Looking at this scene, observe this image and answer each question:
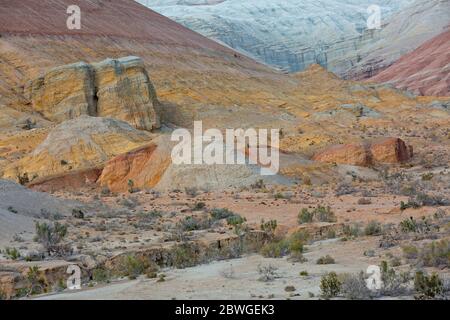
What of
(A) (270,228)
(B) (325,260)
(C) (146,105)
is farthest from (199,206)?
(C) (146,105)

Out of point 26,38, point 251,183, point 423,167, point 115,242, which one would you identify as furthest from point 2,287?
point 26,38

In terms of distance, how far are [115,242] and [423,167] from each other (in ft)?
63.1

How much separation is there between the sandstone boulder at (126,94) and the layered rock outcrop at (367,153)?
14.8 m

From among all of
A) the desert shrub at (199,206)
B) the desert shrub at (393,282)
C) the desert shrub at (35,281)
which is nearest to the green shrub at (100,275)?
the desert shrub at (35,281)

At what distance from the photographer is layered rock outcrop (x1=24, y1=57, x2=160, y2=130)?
4181 centimetres

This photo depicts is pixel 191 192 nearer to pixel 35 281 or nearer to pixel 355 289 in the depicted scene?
pixel 35 281

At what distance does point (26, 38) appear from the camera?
52938 mm

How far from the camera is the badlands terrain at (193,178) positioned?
9.07 m

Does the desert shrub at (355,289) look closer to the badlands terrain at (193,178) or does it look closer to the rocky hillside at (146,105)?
the badlands terrain at (193,178)

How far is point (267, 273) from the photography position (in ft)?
28.2

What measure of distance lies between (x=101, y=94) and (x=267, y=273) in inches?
1400
